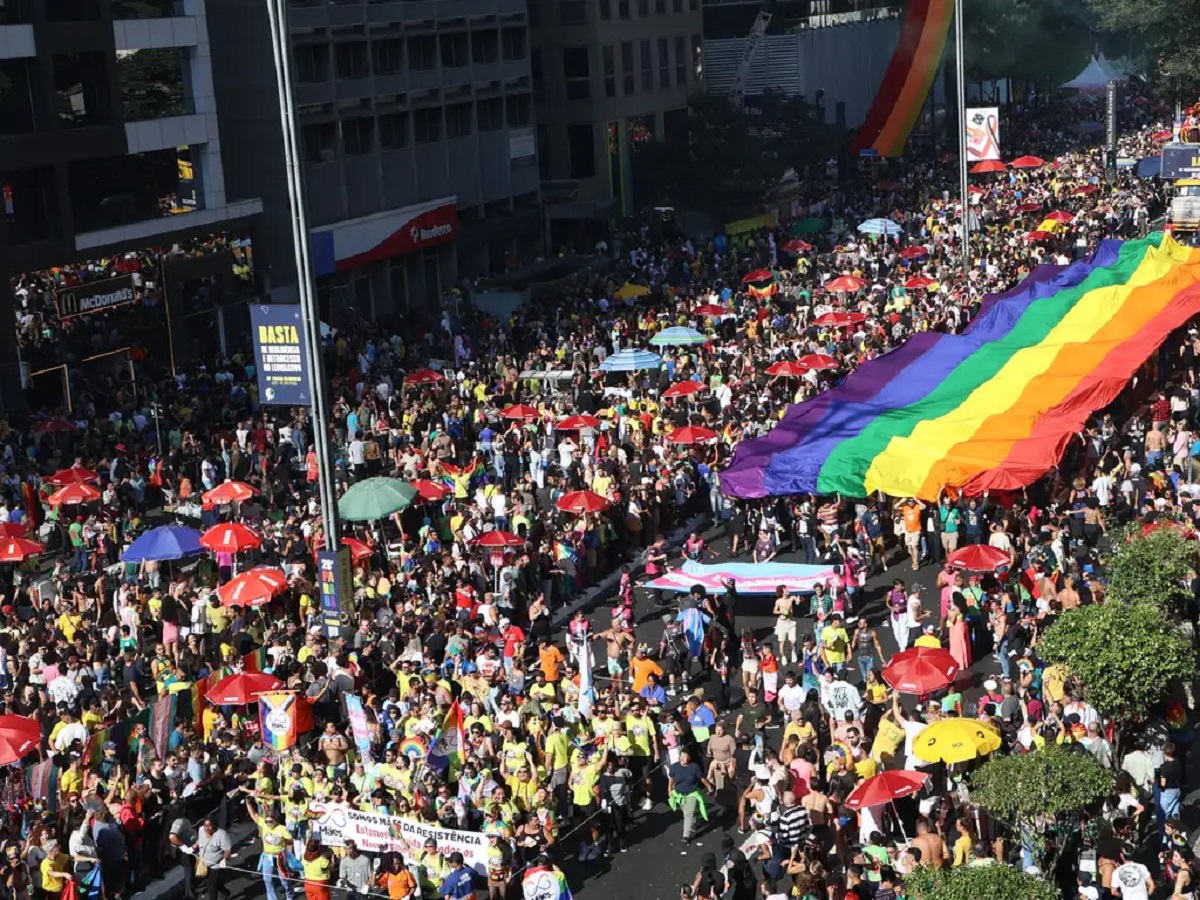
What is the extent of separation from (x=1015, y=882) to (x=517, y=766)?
718cm

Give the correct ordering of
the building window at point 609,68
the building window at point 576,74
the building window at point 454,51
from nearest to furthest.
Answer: the building window at point 454,51, the building window at point 576,74, the building window at point 609,68

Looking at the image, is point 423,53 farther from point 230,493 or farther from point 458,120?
point 230,493

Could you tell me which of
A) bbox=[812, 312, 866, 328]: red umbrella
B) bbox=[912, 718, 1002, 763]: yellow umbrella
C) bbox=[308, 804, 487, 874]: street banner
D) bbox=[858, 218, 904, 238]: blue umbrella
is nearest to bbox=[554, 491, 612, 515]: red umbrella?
bbox=[308, 804, 487, 874]: street banner

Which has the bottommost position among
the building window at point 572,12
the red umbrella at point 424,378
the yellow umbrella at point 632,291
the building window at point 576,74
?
the yellow umbrella at point 632,291

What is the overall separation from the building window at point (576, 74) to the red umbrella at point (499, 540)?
44244mm

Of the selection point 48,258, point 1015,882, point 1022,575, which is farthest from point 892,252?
point 1015,882

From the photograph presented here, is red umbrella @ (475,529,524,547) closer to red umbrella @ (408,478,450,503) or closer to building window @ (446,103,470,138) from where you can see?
red umbrella @ (408,478,450,503)

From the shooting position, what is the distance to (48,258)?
152 feet

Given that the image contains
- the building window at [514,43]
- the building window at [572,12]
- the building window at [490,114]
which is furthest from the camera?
the building window at [572,12]

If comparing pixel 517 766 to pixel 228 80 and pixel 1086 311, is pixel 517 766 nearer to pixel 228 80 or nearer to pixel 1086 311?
pixel 1086 311

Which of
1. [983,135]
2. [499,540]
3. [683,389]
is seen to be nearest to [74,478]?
[499,540]

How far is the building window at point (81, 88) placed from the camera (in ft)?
153

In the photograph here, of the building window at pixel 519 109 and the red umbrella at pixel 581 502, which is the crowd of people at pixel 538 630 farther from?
the building window at pixel 519 109

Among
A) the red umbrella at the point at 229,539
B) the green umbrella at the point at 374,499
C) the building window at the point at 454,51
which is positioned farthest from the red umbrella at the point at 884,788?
the building window at the point at 454,51
